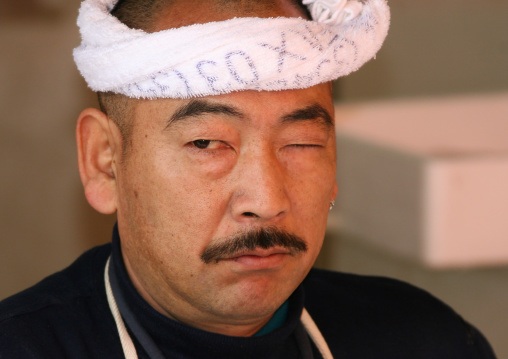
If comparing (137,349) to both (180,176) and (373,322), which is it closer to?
(180,176)

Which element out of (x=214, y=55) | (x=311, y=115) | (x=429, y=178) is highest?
(x=214, y=55)

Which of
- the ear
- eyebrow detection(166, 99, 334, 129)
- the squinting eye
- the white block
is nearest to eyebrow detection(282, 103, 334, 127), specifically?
eyebrow detection(166, 99, 334, 129)

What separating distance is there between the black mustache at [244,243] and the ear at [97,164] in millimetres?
203

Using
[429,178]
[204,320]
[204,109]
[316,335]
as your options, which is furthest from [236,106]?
[429,178]

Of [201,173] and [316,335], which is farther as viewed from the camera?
[316,335]

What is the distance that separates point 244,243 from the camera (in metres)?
0.99

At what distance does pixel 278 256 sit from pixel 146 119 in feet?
0.85

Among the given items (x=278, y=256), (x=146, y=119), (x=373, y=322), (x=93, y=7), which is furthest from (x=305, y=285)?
(x=93, y=7)

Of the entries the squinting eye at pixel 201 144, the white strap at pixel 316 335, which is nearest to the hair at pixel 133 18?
the squinting eye at pixel 201 144

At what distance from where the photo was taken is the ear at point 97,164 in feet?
3.68

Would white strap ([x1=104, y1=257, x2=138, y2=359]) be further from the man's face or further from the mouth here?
the mouth

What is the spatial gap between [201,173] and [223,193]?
4 cm

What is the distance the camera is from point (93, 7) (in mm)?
1083

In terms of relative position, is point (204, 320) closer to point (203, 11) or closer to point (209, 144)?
point (209, 144)
